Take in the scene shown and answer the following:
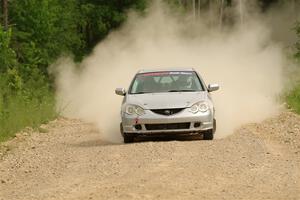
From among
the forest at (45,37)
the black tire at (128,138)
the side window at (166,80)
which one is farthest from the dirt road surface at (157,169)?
the forest at (45,37)

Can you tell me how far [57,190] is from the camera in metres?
10.9

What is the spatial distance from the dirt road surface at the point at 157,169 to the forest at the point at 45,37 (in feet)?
29.2

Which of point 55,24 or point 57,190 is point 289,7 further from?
point 57,190

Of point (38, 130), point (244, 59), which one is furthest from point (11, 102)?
point (244, 59)

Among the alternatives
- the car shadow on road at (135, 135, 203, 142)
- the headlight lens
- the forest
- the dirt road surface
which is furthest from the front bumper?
the forest

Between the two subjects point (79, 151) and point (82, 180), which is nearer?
point (82, 180)

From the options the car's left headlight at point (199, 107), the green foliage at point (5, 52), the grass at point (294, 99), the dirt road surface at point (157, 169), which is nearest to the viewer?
the dirt road surface at point (157, 169)

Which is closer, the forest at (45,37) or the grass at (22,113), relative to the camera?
the grass at (22,113)

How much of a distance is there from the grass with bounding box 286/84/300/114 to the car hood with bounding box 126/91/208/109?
767cm

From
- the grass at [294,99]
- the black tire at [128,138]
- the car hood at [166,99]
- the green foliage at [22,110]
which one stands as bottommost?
the grass at [294,99]

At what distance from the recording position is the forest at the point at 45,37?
2788cm

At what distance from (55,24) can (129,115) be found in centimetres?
2916

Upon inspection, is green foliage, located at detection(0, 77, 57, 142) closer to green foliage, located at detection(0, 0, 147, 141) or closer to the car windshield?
green foliage, located at detection(0, 0, 147, 141)

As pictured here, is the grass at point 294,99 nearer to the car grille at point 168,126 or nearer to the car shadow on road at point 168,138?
the car shadow on road at point 168,138
